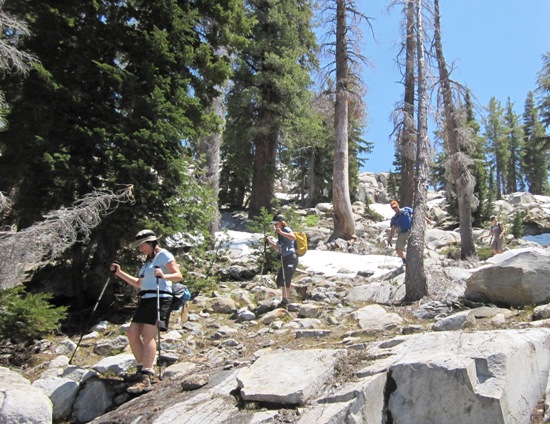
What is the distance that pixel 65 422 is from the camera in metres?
4.86

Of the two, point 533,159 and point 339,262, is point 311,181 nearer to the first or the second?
point 339,262

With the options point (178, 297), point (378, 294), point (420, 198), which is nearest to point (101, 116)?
point (178, 297)

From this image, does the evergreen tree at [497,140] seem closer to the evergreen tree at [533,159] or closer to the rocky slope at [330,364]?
the evergreen tree at [533,159]

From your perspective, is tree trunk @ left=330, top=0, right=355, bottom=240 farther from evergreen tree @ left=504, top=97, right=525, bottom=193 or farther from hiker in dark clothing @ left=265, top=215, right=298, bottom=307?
evergreen tree @ left=504, top=97, right=525, bottom=193

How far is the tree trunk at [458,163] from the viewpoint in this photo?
Answer: 569 inches

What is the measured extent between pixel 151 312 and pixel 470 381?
3.61 meters

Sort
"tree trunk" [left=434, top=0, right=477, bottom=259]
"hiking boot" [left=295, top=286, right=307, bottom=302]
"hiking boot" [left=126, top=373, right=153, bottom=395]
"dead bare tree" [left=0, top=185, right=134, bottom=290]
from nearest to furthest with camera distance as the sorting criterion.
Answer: "hiking boot" [left=126, top=373, right=153, bottom=395], "dead bare tree" [left=0, top=185, right=134, bottom=290], "hiking boot" [left=295, top=286, right=307, bottom=302], "tree trunk" [left=434, top=0, right=477, bottom=259]

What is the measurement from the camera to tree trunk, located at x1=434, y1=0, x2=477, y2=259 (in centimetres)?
1446

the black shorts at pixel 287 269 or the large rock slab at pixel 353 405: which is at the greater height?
the black shorts at pixel 287 269

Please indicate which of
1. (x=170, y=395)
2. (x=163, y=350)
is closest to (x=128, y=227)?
(x=163, y=350)

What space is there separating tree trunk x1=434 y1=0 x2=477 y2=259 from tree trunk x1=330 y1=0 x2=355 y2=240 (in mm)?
3617

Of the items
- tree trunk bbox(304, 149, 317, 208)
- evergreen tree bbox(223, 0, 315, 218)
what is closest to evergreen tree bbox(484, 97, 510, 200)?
tree trunk bbox(304, 149, 317, 208)

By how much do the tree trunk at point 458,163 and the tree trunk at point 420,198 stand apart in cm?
507

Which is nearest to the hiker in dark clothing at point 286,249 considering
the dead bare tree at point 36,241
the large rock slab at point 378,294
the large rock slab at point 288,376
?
the large rock slab at point 378,294
